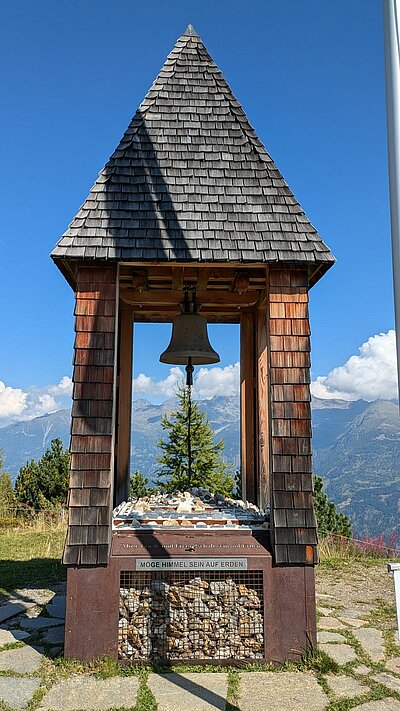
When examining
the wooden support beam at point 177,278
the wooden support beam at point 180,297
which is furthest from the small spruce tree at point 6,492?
the wooden support beam at point 177,278

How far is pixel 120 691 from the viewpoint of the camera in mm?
3410

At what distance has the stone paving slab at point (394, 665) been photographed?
3877 mm

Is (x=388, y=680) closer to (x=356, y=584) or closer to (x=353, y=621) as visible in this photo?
(x=353, y=621)


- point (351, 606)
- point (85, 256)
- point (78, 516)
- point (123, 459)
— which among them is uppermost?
point (85, 256)

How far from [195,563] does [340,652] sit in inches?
53.7

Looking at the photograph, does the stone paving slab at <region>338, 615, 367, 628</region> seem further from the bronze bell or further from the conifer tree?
the conifer tree

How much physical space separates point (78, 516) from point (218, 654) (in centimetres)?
136

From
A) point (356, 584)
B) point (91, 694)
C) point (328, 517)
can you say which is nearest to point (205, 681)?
point (91, 694)

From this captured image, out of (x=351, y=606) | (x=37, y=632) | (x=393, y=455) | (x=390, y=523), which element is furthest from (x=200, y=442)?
(x=393, y=455)

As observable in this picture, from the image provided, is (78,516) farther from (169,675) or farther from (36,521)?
(36,521)

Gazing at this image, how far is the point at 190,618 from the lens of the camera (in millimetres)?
3914

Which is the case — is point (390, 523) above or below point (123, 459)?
below

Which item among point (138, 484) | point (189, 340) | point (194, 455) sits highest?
point (189, 340)

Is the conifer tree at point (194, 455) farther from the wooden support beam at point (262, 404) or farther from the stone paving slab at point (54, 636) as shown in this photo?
the stone paving slab at point (54, 636)
